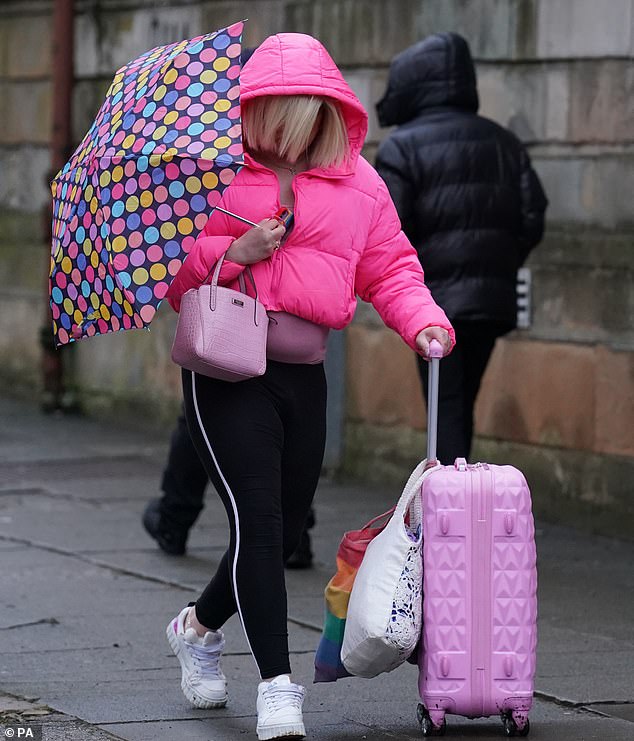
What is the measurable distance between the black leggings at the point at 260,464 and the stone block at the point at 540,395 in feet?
11.8

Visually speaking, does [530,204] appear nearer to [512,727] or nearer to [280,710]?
[512,727]

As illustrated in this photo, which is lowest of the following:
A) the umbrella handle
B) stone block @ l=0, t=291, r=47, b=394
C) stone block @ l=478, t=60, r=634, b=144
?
stone block @ l=0, t=291, r=47, b=394

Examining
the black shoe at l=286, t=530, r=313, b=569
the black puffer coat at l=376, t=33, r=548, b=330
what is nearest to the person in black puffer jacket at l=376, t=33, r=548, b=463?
the black puffer coat at l=376, t=33, r=548, b=330

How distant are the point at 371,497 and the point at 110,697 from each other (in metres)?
4.05

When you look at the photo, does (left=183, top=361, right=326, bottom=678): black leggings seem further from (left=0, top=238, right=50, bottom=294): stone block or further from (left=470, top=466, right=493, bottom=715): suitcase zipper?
(left=0, top=238, right=50, bottom=294): stone block

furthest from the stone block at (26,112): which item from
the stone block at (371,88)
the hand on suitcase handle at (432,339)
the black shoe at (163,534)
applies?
the hand on suitcase handle at (432,339)

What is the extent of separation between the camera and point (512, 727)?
4.54 metres

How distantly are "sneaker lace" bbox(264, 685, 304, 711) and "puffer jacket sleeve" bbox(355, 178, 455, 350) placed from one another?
0.95 metres

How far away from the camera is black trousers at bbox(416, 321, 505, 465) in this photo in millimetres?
6883

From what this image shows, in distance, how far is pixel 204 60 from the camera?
4.46m

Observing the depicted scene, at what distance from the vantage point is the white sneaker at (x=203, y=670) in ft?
15.7

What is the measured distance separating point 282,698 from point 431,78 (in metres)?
3.28

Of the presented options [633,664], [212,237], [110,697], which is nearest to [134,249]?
[212,237]

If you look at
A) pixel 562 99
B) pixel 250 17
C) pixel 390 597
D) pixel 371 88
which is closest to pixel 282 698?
pixel 390 597
